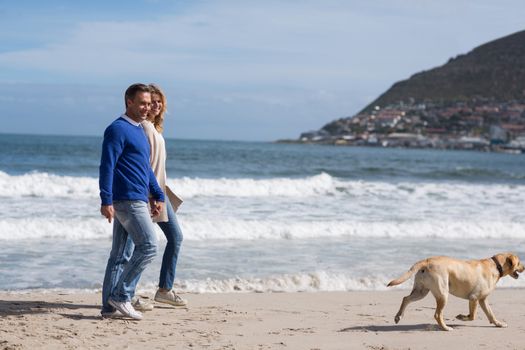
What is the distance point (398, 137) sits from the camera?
90.9 metres

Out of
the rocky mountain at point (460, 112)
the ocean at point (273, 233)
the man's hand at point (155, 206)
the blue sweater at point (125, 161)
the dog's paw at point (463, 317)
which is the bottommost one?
the ocean at point (273, 233)

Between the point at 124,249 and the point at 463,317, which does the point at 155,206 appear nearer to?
the point at 124,249

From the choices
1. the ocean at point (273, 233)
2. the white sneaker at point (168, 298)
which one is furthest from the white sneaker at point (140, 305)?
the ocean at point (273, 233)

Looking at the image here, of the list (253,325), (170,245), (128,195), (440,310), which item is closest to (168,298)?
(170,245)

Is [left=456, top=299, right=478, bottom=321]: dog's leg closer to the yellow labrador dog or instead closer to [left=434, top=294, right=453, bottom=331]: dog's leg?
the yellow labrador dog

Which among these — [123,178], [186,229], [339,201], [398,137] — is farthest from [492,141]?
[123,178]

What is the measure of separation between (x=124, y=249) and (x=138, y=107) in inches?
45.4

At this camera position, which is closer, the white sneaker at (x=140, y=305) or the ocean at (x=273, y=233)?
the white sneaker at (x=140, y=305)

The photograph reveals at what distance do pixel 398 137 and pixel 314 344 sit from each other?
3453 inches

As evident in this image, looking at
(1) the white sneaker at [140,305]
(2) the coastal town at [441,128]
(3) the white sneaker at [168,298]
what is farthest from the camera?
(2) the coastal town at [441,128]

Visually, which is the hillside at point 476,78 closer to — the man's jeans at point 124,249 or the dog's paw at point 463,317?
the dog's paw at point 463,317

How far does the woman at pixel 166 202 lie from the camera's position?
589 centimetres

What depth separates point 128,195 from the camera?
5.37 m

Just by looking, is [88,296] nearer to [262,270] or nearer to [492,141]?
[262,270]
